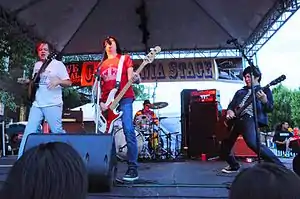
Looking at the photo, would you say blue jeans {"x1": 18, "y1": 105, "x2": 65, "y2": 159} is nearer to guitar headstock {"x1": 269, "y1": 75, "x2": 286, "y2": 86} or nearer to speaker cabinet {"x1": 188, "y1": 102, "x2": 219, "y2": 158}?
guitar headstock {"x1": 269, "y1": 75, "x2": 286, "y2": 86}

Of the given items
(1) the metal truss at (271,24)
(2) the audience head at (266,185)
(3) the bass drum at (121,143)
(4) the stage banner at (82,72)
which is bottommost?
(3) the bass drum at (121,143)

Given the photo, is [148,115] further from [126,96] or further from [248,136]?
[126,96]

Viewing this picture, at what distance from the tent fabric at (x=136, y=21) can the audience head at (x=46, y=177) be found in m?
6.81

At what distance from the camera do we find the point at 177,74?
33.1ft

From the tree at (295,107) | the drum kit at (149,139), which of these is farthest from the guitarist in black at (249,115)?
the tree at (295,107)

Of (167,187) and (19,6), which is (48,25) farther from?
(167,187)

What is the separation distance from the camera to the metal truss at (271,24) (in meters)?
7.44

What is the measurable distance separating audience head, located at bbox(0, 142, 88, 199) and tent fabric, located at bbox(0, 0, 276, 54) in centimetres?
681

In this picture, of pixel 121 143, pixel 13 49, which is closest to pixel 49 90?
pixel 121 143

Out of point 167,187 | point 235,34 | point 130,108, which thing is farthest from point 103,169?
point 235,34

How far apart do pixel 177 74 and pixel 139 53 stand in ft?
4.03

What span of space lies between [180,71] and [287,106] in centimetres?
2246

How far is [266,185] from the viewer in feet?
2.75

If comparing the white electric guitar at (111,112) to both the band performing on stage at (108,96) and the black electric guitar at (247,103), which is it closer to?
the band performing on stage at (108,96)
